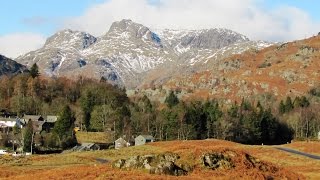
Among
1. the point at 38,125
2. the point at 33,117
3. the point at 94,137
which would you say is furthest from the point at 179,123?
the point at 33,117

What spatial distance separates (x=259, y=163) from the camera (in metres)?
52.8

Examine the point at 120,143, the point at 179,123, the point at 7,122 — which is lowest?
the point at 120,143

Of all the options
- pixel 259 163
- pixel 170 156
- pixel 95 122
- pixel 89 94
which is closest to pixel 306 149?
pixel 259 163

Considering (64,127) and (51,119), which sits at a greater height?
(51,119)

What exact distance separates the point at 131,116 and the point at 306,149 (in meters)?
82.7

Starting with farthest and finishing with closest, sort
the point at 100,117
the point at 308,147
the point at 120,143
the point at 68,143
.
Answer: the point at 100,117 < the point at 68,143 < the point at 120,143 < the point at 308,147

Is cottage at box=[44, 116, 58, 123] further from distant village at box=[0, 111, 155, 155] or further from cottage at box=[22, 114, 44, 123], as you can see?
cottage at box=[22, 114, 44, 123]

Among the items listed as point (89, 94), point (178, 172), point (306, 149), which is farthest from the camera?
point (89, 94)

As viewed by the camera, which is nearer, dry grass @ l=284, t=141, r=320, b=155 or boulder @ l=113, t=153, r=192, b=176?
boulder @ l=113, t=153, r=192, b=176

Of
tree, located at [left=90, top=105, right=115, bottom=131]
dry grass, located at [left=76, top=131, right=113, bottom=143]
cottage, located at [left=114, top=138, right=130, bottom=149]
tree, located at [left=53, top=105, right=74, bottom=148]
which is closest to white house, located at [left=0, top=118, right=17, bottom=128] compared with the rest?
dry grass, located at [left=76, top=131, right=113, bottom=143]

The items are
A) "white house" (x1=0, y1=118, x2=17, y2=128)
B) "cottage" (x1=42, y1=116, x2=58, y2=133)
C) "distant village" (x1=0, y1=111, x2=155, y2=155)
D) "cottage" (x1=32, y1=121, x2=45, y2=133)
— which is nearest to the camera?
"distant village" (x1=0, y1=111, x2=155, y2=155)

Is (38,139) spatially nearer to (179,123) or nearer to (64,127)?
(64,127)

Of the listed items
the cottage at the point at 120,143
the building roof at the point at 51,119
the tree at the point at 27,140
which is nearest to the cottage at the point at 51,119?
the building roof at the point at 51,119

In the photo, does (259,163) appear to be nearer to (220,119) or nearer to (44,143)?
(44,143)
